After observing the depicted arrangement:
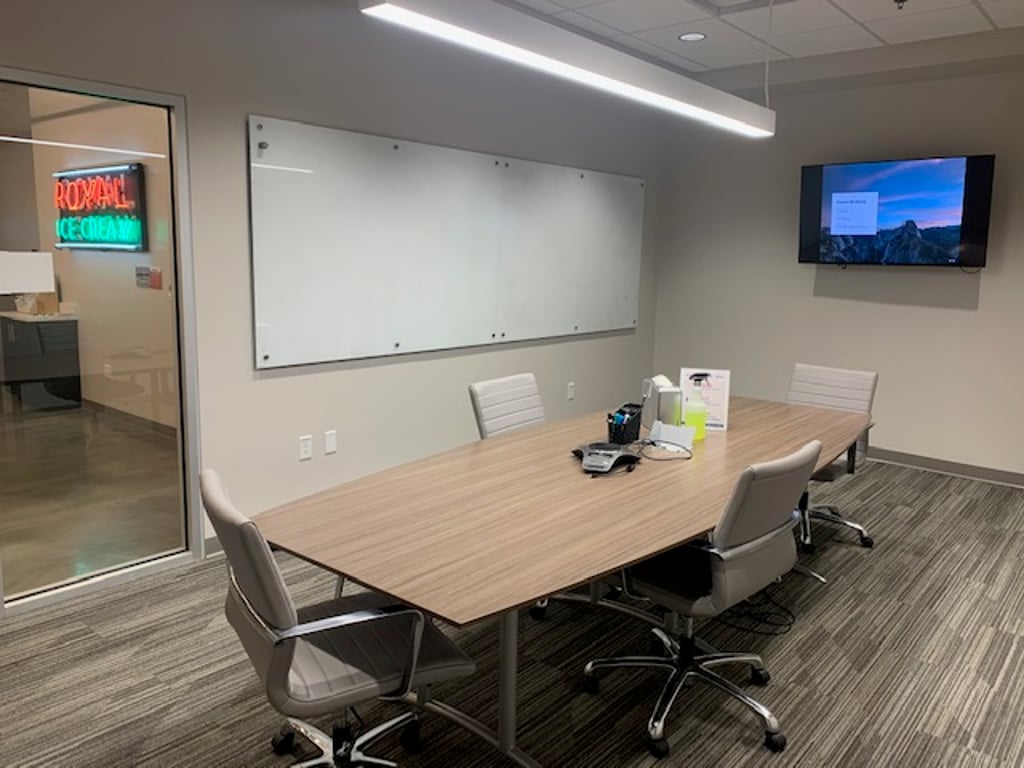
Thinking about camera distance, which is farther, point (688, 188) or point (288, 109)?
point (688, 188)

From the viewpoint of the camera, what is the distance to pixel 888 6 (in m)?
4.16

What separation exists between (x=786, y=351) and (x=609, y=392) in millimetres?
1433

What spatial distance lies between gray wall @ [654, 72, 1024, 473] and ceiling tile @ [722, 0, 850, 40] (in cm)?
116

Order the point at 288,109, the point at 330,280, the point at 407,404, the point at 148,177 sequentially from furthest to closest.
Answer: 1. the point at 407,404
2. the point at 330,280
3. the point at 288,109
4. the point at 148,177

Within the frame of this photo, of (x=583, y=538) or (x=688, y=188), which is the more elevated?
(x=688, y=188)

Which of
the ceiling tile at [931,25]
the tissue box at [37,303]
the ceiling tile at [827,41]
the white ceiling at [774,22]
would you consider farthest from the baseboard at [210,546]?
the ceiling tile at [931,25]

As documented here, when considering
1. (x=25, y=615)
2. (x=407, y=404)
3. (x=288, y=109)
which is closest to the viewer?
(x=25, y=615)

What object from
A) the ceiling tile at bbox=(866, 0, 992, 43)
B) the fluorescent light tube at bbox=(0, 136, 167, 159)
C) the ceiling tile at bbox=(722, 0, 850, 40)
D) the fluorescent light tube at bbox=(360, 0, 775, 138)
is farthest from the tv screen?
the fluorescent light tube at bbox=(0, 136, 167, 159)

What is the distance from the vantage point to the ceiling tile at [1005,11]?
407cm

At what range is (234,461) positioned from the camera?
379 centimetres

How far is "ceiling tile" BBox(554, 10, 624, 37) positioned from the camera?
4469 millimetres

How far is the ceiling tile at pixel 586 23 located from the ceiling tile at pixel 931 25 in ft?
4.97

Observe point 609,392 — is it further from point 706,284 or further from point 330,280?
point 330,280

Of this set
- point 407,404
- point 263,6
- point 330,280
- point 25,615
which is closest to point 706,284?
point 407,404
